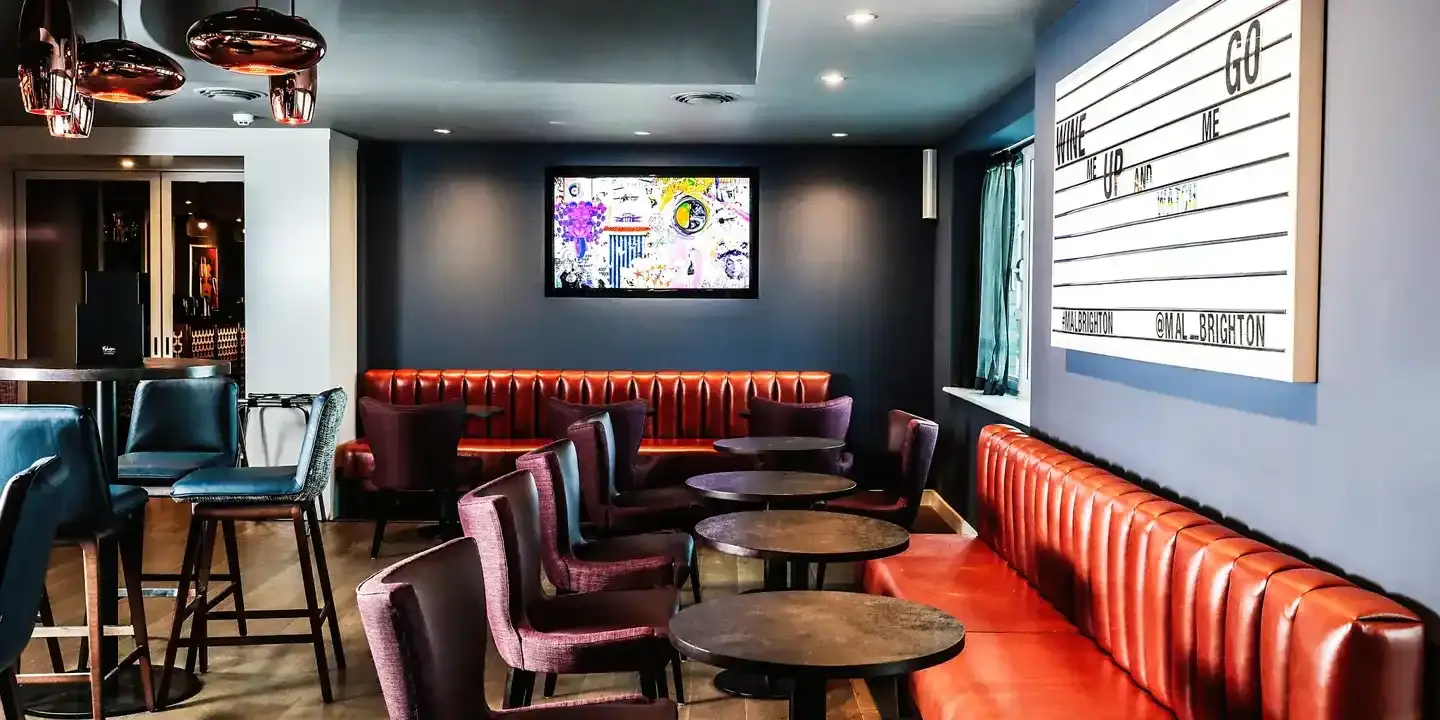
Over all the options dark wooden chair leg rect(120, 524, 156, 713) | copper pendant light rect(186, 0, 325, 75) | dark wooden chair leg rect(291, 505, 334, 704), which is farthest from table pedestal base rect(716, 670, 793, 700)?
copper pendant light rect(186, 0, 325, 75)

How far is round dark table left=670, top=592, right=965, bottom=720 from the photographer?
87.3 inches

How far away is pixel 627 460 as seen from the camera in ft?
19.3

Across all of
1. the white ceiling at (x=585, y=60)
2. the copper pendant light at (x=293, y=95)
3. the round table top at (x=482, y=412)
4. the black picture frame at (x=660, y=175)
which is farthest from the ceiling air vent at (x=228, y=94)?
the copper pendant light at (x=293, y=95)

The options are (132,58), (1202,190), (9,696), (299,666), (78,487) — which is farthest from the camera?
(299,666)

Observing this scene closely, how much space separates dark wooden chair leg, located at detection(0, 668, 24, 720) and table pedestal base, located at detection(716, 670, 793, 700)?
2.26 m

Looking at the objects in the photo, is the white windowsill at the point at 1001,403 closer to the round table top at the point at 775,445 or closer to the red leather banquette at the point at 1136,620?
the round table top at the point at 775,445

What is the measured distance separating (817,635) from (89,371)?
249 centimetres

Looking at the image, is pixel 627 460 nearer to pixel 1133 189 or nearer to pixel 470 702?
pixel 1133 189

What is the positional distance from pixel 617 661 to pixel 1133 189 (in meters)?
2.17

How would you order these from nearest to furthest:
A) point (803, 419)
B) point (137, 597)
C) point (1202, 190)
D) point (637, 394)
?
point (1202, 190) → point (137, 597) → point (803, 419) → point (637, 394)

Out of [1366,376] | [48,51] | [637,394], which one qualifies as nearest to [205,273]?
[637,394]

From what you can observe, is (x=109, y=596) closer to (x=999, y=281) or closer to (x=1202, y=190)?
(x=1202, y=190)

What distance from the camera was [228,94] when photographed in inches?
234

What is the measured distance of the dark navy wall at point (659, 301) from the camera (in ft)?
25.6
